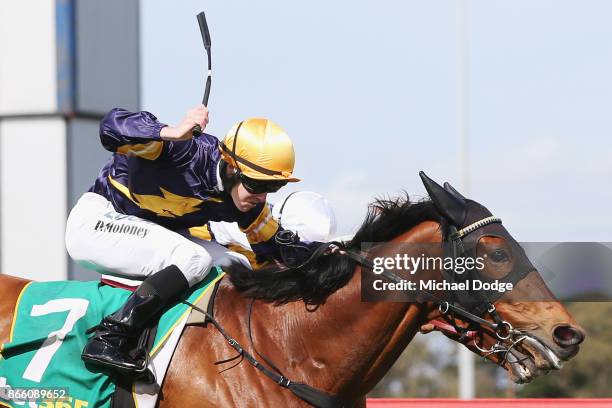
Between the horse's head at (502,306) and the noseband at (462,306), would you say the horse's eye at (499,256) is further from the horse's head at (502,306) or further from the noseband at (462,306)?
the noseband at (462,306)

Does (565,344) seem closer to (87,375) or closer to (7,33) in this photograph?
(87,375)

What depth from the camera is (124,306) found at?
3.61 metres

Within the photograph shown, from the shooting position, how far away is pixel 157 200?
388cm

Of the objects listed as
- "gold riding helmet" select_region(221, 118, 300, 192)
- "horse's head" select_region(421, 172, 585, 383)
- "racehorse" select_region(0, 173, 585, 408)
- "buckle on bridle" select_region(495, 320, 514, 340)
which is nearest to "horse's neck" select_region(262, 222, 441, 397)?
"racehorse" select_region(0, 173, 585, 408)

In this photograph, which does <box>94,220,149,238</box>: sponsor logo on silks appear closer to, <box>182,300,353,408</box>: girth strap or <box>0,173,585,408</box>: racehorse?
<box>0,173,585,408</box>: racehorse

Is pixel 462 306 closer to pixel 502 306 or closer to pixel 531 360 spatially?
pixel 502 306

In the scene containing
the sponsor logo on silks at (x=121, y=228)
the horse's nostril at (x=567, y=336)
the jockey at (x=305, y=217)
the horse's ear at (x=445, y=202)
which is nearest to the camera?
the horse's nostril at (x=567, y=336)

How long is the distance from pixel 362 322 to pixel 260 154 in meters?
0.73

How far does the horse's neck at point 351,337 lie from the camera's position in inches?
140

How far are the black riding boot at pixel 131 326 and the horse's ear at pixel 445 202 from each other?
3.22ft

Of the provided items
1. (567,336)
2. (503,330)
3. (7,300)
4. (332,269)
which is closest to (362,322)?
(332,269)

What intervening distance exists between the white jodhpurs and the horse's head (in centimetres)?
94

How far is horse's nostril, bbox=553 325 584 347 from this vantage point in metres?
3.32

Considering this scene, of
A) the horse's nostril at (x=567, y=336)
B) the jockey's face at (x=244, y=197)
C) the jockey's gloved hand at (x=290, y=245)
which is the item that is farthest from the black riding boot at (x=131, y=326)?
the horse's nostril at (x=567, y=336)
